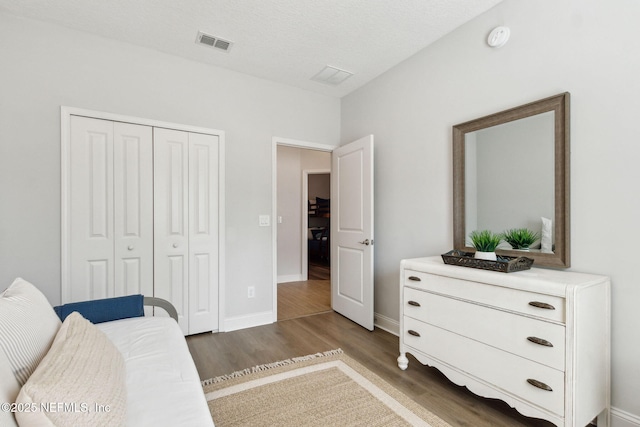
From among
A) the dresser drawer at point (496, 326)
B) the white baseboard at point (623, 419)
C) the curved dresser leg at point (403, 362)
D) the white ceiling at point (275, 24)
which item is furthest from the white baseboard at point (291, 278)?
the white baseboard at point (623, 419)

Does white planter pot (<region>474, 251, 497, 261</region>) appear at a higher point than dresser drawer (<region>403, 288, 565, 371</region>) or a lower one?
higher

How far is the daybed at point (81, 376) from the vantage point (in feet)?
2.36

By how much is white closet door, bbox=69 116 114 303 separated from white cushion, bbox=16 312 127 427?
168cm

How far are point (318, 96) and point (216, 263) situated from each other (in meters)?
2.28

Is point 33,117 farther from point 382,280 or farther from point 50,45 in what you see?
point 382,280

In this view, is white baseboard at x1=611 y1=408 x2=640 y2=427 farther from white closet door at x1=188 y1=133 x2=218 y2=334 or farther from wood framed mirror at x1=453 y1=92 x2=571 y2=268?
white closet door at x1=188 y1=133 x2=218 y2=334

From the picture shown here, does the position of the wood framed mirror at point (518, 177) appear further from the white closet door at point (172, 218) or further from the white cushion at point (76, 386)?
the white closet door at point (172, 218)

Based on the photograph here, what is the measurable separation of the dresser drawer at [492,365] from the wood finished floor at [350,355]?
0.68 ft

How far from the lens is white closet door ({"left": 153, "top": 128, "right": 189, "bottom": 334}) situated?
9.14 ft

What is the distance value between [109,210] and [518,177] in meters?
3.18

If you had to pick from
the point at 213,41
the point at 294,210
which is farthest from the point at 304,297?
the point at 213,41

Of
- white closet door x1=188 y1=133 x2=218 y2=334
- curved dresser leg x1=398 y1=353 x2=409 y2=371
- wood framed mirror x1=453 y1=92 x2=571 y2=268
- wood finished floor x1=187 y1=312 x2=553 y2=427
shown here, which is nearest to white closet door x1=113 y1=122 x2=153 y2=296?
white closet door x1=188 y1=133 x2=218 y2=334

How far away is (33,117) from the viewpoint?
233cm

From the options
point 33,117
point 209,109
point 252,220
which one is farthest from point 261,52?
point 33,117
